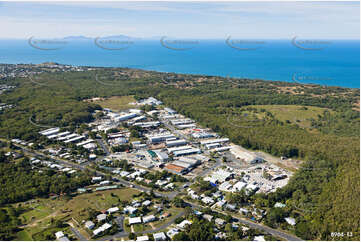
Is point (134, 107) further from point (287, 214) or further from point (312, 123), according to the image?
point (287, 214)

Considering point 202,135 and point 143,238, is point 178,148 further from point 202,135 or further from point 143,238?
point 143,238

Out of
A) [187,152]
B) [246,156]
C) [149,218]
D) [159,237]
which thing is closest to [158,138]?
[187,152]

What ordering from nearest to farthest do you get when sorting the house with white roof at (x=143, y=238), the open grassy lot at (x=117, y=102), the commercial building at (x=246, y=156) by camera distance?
the house with white roof at (x=143, y=238), the commercial building at (x=246, y=156), the open grassy lot at (x=117, y=102)

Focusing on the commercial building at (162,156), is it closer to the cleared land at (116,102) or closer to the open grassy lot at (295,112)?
the open grassy lot at (295,112)

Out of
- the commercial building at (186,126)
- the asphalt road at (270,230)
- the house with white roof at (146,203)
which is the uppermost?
the commercial building at (186,126)

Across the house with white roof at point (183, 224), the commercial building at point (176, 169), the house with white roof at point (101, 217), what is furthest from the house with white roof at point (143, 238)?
the commercial building at point (176, 169)

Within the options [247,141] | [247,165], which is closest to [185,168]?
[247,165]

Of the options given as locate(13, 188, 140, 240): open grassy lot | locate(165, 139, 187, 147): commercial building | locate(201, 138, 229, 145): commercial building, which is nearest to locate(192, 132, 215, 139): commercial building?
locate(201, 138, 229, 145): commercial building
